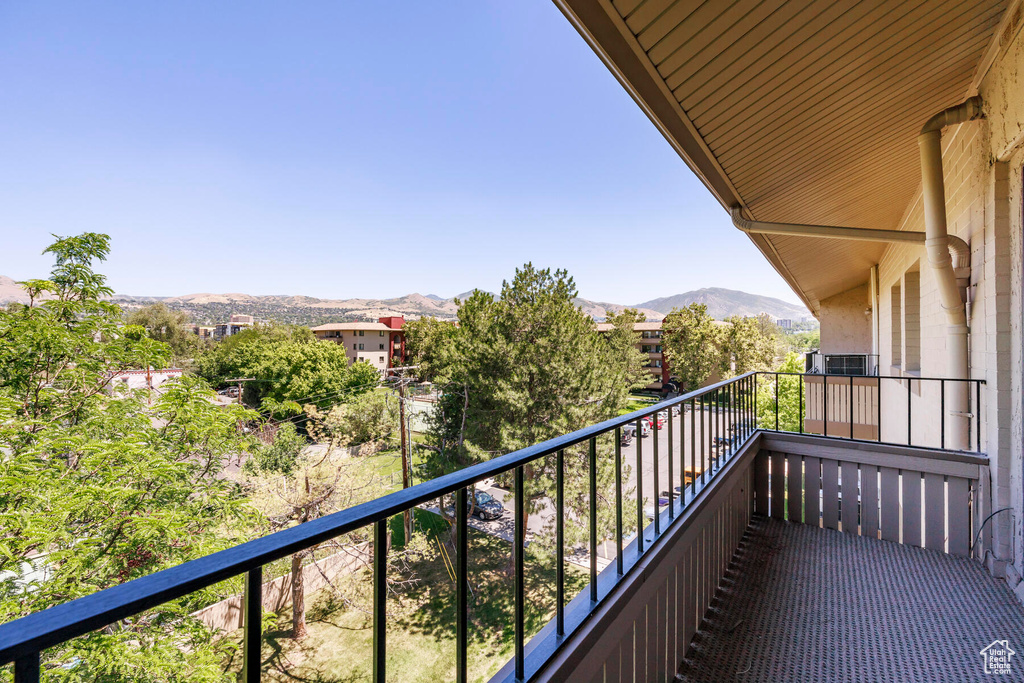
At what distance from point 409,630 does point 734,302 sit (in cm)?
18977

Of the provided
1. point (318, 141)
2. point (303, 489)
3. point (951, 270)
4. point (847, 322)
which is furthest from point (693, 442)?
point (318, 141)

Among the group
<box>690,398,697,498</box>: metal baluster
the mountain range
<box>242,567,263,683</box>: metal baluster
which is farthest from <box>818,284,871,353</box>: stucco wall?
the mountain range

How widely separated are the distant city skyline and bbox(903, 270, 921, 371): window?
11.7ft

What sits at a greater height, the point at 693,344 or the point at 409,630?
the point at 693,344

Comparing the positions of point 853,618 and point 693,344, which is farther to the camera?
point 693,344

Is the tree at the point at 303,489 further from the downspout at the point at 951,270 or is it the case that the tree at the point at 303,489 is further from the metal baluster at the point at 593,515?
the downspout at the point at 951,270

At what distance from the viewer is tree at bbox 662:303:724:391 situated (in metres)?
25.3

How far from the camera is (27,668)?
1.33 ft

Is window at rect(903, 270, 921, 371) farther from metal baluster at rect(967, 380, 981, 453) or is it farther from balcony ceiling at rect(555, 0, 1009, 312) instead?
metal baluster at rect(967, 380, 981, 453)

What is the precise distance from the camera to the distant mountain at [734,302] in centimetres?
16506

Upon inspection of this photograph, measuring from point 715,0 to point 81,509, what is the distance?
5.89 meters

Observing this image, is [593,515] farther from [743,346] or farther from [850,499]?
[743,346]

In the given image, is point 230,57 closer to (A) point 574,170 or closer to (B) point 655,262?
(A) point 574,170

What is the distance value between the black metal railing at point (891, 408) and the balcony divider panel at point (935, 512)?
0.91 feet
